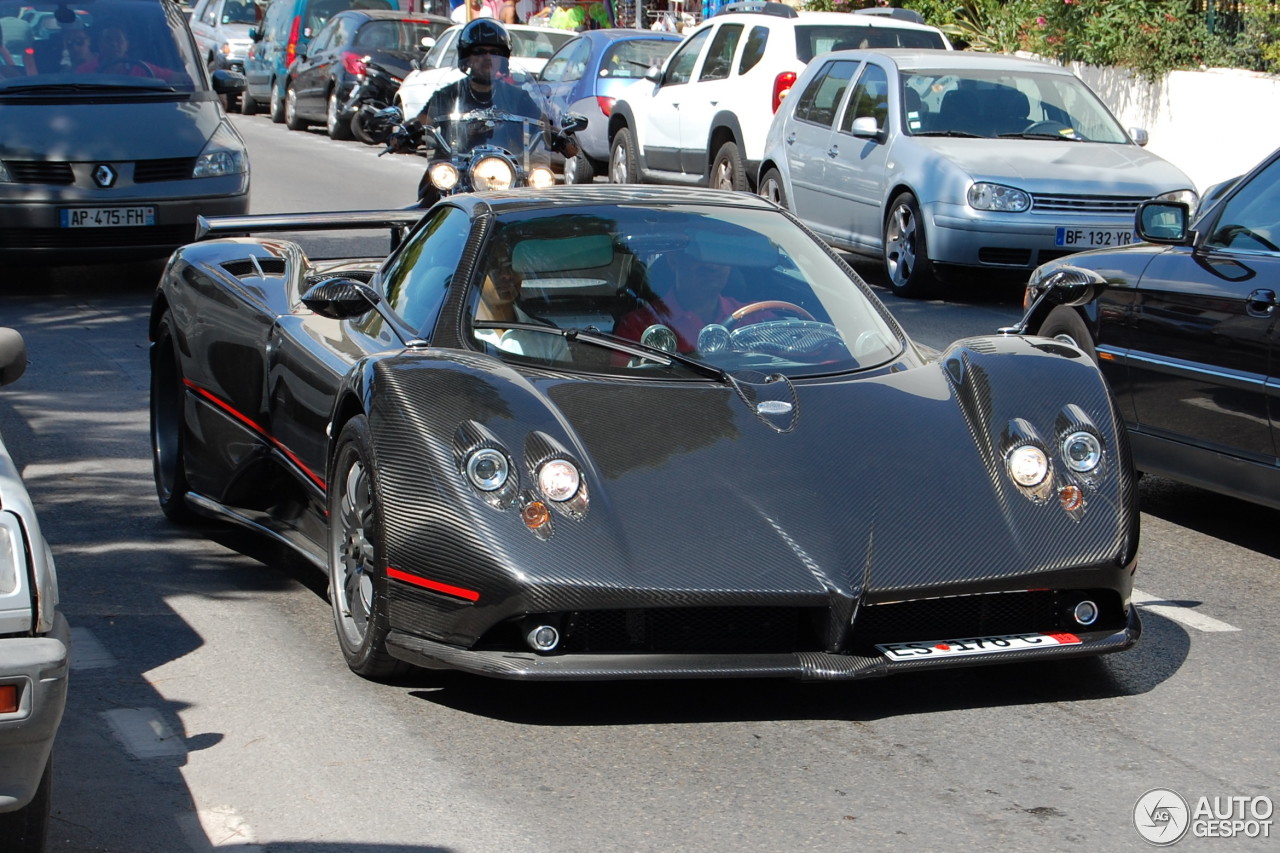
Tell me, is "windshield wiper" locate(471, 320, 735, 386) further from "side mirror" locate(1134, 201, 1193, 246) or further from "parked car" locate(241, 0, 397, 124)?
"parked car" locate(241, 0, 397, 124)

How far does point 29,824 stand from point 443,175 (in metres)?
6.43

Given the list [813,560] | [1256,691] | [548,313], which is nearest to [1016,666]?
[1256,691]

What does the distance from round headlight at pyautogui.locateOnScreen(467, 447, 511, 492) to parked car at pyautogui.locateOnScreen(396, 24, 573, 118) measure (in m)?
18.8

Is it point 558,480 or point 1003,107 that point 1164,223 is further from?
point 1003,107

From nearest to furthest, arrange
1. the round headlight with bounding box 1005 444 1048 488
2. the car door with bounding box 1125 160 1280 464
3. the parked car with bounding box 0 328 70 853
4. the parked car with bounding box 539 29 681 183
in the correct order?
the parked car with bounding box 0 328 70 853 → the round headlight with bounding box 1005 444 1048 488 → the car door with bounding box 1125 160 1280 464 → the parked car with bounding box 539 29 681 183

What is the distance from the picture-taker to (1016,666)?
16.8 ft

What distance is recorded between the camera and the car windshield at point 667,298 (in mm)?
5352

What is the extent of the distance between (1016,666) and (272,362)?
102 inches

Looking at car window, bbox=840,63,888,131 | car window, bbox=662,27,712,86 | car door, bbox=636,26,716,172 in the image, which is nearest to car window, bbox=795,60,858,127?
car window, bbox=840,63,888,131

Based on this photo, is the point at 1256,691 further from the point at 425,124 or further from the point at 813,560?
the point at 425,124

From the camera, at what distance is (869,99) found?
13.9 meters

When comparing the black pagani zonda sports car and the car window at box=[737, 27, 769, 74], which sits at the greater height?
the black pagani zonda sports car

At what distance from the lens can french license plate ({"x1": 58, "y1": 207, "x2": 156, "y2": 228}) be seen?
1218 cm

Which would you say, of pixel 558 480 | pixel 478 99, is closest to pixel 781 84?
pixel 478 99
